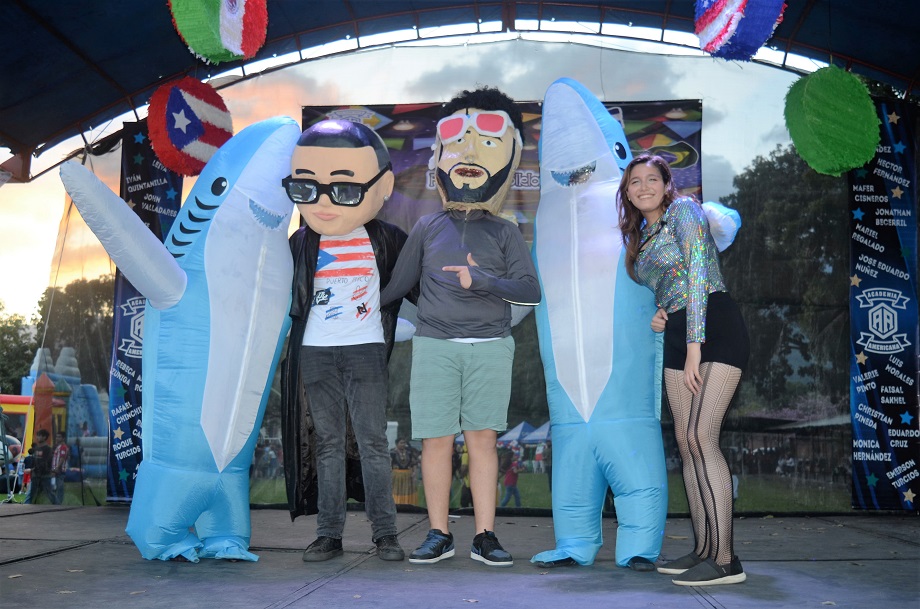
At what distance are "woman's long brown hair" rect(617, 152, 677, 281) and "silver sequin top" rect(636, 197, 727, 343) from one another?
0.03 metres

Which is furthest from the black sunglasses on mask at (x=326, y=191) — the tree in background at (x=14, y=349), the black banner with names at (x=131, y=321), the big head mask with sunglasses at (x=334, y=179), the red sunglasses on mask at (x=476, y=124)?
the tree in background at (x=14, y=349)

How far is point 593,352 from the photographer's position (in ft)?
10.4

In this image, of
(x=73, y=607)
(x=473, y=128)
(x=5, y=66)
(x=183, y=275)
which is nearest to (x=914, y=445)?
(x=473, y=128)

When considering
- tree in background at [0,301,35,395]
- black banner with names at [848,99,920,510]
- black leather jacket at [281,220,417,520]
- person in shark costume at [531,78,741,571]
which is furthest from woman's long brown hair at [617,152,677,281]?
tree in background at [0,301,35,395]

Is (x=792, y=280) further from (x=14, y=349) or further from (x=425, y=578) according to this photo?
(x=14, y=349)

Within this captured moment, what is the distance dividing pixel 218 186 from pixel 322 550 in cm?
142

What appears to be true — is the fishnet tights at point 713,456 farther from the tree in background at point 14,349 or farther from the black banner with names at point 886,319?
the tree in background at point 14,349

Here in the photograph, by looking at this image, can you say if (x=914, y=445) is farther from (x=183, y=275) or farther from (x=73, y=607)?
(x=73, y=607)

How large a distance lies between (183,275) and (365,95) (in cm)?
255

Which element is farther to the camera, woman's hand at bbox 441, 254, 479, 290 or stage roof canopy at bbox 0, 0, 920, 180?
stage roof canopy at bbox 0, 0, 920, 180

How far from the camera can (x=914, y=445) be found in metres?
5.08

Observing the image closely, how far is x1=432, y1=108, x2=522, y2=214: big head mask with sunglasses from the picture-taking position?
3.31 m

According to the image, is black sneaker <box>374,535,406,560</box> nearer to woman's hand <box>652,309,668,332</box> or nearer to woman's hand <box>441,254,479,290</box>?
woman's hand <box>441,254,479,290</box>

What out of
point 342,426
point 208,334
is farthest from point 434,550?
point 208,334
